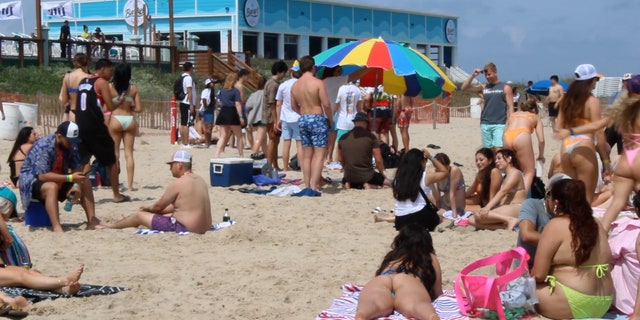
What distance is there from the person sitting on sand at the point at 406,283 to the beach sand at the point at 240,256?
1.51 ft

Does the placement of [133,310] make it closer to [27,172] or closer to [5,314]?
[5,314]

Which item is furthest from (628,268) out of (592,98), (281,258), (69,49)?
(69,49)

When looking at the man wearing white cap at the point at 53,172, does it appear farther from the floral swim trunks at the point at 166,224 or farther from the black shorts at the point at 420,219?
the black shorts at the point at 420,219

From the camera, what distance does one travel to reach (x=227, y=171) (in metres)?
10.7

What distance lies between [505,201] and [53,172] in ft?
13.0

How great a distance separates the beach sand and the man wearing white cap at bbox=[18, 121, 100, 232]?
300 millimetres

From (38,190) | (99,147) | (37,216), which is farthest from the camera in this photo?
(99,147)

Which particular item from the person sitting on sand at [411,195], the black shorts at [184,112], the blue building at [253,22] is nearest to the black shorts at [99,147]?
the person sitting on sand at [411,195]

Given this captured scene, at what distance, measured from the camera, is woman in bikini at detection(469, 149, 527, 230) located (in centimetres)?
771

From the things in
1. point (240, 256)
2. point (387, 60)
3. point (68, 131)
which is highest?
point (387, 60)

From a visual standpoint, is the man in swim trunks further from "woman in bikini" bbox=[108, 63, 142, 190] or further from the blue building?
the blue building

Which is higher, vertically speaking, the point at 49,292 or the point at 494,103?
the point at 494,103

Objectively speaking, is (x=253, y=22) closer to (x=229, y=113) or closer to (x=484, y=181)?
(x=229, y=113)

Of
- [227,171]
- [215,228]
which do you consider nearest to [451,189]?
[215,228]
